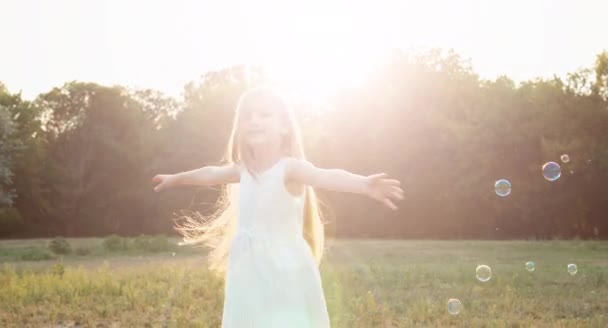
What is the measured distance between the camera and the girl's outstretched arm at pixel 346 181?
3902 mm

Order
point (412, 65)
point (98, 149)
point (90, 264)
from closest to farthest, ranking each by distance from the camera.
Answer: point (90, 264) → point (412, 65) → point (98, 149)

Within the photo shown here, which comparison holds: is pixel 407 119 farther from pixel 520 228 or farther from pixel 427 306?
pixel 427 306

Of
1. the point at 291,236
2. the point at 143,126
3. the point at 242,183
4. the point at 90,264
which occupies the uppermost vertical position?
the point at 143,126

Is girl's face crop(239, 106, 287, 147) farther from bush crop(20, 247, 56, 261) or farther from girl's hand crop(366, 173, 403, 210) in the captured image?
bush crop(20, 247, 56, 261)

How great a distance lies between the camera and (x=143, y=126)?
171 feet

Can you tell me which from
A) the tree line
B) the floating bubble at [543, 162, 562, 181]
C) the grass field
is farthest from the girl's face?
the tree line

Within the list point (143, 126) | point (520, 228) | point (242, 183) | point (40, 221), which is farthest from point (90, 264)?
point (143, 126)

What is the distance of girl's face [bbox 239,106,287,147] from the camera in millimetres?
4711

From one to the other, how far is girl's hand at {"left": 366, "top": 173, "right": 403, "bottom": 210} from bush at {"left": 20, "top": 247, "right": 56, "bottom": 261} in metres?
21.1

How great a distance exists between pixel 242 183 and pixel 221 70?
59.3 meters

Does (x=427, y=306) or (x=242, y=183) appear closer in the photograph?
(x=242, y=183)

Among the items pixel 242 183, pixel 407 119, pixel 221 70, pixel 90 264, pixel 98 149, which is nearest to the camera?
pixel 242 183

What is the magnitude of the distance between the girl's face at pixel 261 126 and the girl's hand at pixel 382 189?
0.98 metres

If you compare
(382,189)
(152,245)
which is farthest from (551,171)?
(152,245)
